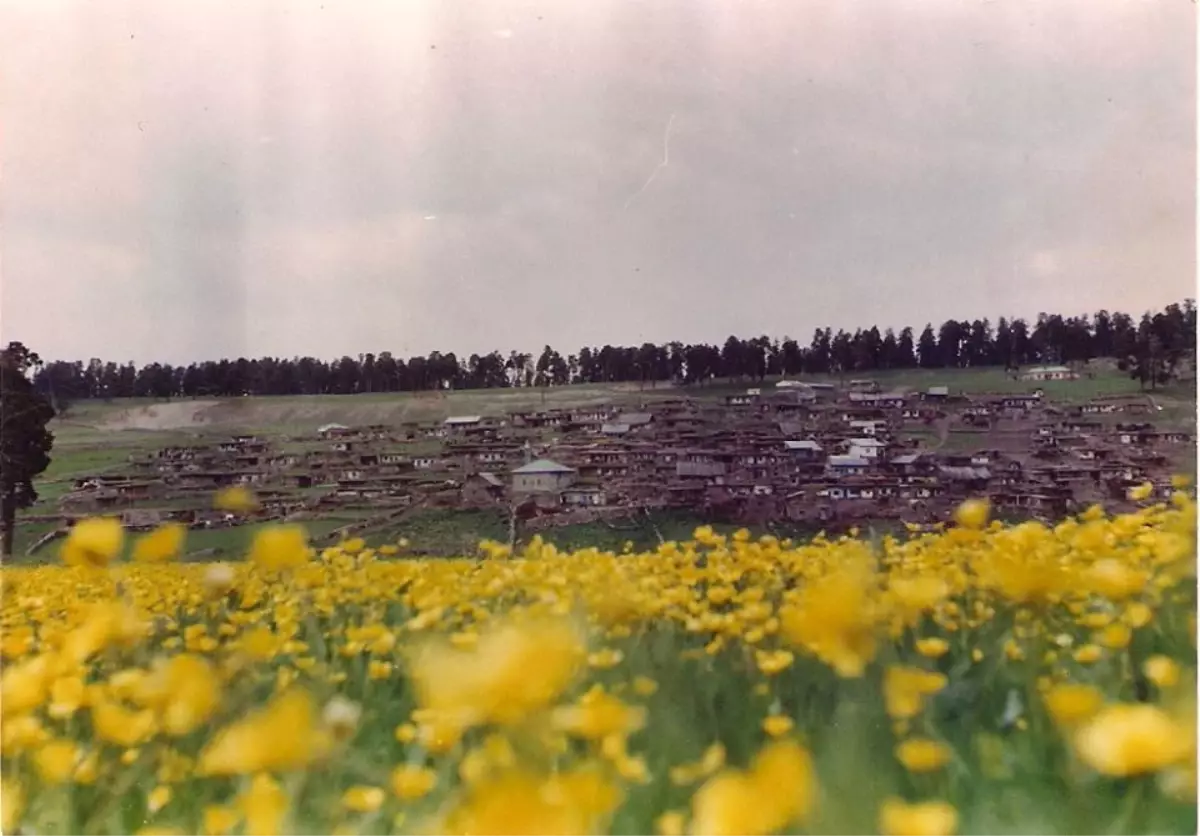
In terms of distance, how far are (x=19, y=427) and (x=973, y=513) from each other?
93.0 inches

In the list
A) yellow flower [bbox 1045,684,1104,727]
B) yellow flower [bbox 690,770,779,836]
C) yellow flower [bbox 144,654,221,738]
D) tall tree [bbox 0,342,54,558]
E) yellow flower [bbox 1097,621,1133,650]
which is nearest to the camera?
yellow flower [bbox 690,770,779,836]

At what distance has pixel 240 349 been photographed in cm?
247

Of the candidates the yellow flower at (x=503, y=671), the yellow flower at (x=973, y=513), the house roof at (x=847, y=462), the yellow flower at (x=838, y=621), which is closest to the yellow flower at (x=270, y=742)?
the yellow flower at (x=503, y=671)

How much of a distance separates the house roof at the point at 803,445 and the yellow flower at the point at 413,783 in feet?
3.60

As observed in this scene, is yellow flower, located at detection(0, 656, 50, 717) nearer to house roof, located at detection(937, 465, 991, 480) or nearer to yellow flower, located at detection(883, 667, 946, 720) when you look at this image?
yellow flower, located at detection(883, 667, 946, 720)

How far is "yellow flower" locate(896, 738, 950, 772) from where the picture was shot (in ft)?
6.75

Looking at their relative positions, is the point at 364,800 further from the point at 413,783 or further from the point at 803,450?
the point at 803,450

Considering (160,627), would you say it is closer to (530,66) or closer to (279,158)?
(279,158)

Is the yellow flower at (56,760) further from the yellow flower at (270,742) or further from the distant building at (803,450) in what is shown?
the distant building at (803,450)

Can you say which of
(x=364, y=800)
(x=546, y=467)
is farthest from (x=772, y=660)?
(x=364, y=800)

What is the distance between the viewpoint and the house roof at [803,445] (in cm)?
237

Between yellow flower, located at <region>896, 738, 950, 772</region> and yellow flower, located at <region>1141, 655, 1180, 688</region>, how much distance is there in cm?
50

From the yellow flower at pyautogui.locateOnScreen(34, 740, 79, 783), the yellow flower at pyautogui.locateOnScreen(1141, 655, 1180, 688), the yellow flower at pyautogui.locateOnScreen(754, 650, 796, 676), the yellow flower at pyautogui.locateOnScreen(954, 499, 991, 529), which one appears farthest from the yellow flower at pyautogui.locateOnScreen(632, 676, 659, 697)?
the yellow flower at pyautogui.locateOnScreen(34, 740, 79, 783)

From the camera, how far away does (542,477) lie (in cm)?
239
